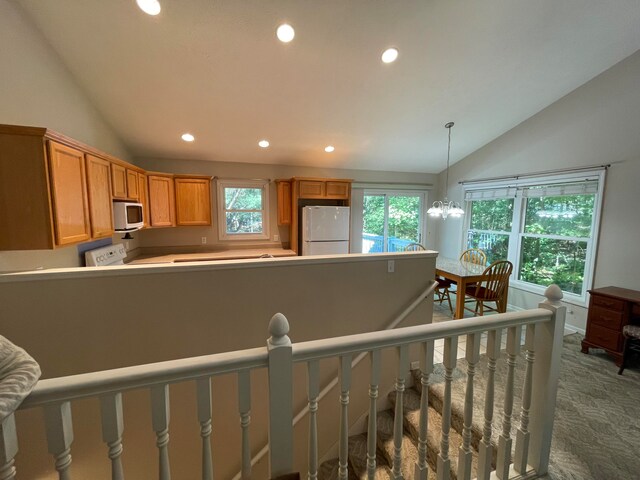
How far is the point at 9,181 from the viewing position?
1.59 metres

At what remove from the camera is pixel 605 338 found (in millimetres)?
2730

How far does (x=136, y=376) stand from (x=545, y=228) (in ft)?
16.0

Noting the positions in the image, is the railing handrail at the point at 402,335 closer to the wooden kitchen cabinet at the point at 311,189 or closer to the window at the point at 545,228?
the window at the point at 545,228

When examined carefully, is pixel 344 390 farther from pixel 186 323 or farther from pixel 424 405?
pixel 186 323

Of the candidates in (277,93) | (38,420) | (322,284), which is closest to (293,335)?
(322,284)

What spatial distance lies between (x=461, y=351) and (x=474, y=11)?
317 cm

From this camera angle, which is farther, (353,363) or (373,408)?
(353,363)

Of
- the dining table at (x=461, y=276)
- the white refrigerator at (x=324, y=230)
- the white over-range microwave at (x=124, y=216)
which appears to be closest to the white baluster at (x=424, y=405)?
the dining table at (x=461, y=276)

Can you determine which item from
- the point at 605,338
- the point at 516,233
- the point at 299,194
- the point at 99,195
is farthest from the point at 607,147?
the point at 99,195

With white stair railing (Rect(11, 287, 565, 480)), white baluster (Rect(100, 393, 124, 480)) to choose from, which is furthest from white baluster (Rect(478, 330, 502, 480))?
white baluster (Rect(100, 393, 124, 480))

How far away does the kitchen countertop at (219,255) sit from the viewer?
12.8ft

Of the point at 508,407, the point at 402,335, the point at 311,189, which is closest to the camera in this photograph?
the point at 402,335

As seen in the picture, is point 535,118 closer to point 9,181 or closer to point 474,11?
point 474,11

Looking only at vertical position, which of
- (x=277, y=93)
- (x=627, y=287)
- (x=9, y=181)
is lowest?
(x=627, y=287)
